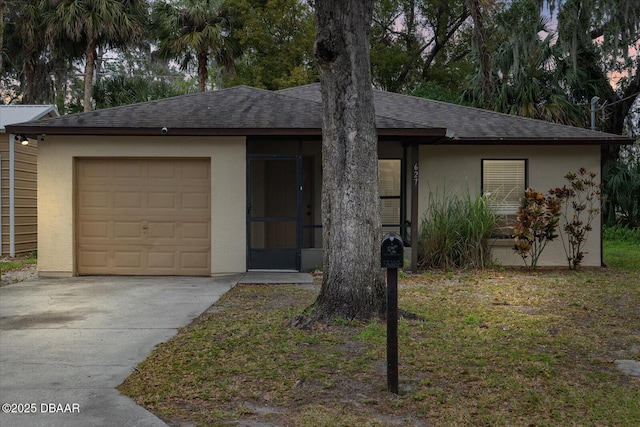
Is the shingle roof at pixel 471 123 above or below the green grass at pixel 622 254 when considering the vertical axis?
above

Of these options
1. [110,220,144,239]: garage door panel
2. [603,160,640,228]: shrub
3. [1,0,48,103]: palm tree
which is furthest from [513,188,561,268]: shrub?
[1,0,48,103]: palm tree

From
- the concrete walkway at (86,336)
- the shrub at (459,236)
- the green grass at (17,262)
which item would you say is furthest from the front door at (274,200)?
the green grass at (17,262)

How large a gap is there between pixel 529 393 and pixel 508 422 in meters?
0.62

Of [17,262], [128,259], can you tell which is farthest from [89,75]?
[128,259]

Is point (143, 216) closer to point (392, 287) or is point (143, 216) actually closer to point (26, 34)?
point (392, 287)

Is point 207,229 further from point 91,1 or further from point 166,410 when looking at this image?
point 91,1

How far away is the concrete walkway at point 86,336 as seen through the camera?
4.30 m

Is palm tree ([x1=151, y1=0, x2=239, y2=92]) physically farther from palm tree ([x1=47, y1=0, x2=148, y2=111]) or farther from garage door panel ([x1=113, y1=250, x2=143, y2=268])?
garage door panel ([x1=113, y1=250, x2=143, y2=268])

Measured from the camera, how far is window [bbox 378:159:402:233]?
42.9ft

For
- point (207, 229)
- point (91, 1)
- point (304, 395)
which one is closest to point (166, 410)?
point (304, 395)

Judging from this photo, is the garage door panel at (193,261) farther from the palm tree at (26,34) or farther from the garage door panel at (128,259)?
the palm tree at (26,34)

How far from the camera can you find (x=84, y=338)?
253 inches

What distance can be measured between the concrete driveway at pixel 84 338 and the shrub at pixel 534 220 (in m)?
5.39

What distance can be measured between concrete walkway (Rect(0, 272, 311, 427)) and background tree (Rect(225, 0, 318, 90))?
1632 centimetres
